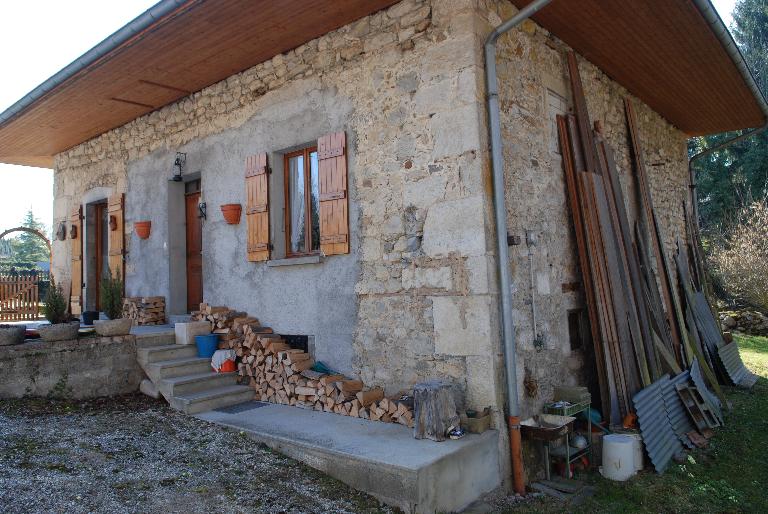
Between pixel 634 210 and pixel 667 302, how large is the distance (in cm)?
130

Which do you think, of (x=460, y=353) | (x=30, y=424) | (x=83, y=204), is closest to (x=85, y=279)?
(x=83, y=204)

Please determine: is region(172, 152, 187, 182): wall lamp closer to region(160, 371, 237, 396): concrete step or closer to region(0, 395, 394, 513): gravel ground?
region(160, 371, 237, 396): concrete step

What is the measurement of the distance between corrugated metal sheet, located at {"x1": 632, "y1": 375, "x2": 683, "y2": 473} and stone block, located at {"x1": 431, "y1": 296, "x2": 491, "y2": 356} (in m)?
1.75

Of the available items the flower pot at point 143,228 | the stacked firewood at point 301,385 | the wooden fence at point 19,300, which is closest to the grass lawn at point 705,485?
the stacked firewood at point 301,385

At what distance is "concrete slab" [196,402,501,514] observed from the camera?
139 inches

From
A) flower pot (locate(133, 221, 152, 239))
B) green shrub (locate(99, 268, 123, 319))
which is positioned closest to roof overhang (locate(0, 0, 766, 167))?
flower pot (locate(133, 221, 152, 239))

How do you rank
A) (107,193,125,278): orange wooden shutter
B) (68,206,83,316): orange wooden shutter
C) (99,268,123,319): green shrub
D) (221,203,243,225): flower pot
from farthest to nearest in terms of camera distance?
(68,206,83,316): orange wooden shutter → (107,193,125,278): orange wooden shutter → (99,268,123,319): green shrub → (221,203,243,225): flower pot

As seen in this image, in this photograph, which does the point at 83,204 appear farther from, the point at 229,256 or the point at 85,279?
the point at 229,256

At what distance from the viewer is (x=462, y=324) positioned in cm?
441

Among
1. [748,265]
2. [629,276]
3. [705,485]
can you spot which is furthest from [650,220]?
[748,265]

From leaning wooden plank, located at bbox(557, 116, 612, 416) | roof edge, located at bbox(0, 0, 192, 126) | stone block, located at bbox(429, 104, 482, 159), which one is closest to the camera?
stone block, located at bbox(429, 104, 482, 159)

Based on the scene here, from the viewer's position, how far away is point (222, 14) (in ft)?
16.4

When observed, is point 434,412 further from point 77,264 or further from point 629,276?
point 77,264

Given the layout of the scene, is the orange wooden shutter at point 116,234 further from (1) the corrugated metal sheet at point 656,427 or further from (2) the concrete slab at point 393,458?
(1) the corrugated metal sheet at point 656,427
